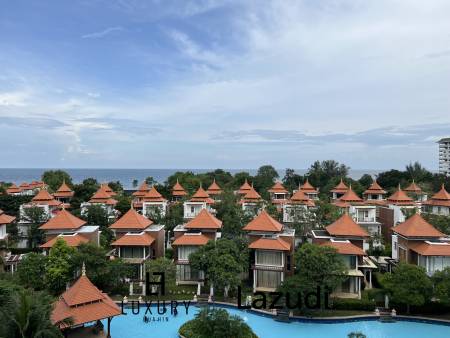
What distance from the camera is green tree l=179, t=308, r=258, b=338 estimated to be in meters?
16.1

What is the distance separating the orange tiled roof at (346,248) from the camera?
73.5 feet

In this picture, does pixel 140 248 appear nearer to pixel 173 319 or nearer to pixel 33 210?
pixel 173 319

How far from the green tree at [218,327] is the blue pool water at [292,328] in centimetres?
124

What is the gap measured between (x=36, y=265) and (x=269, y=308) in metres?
12.8

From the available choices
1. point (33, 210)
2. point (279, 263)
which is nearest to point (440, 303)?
point (279, 263)

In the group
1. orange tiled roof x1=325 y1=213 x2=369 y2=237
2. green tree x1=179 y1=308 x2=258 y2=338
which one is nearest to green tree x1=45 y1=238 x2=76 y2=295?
green tree x1=179 y1=308 x2=258 y2=338

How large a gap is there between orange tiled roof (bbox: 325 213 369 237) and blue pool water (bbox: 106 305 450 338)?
5775mm

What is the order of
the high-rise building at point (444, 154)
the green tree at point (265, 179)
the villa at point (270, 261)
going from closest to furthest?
1. the villa at point (270, 261)
2. the green tree at point (265, 179)
3. the high-rise building at point (444, 154)

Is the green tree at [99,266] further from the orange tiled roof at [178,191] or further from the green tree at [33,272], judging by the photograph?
the orange tiled roof at [178,191]

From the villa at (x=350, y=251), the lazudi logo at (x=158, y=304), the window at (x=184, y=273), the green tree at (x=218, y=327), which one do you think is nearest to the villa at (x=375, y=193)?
the villa at (x=350, y=251)

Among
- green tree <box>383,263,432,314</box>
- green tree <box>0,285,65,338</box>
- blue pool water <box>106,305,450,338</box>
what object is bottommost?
blue pool water <box>106,305,450,338</box>

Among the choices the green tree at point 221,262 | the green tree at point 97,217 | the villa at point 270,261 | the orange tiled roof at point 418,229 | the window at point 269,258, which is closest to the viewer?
the green tree at point 221,262

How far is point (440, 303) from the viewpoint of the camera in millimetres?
19938

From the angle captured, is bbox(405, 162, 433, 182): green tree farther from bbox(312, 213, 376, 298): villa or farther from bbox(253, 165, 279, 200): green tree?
bbox(312, 213, 376, 298): villa
